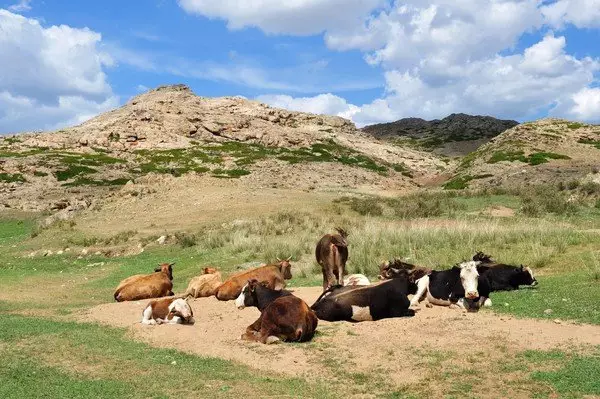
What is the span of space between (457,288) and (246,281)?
17.4ft

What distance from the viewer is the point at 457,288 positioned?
41.0 feet

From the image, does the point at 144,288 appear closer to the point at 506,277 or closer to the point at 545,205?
the point at 506,277

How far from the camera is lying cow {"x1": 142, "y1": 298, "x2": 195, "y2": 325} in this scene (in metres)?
12.4

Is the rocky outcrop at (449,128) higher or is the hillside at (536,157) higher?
the rocky outcrop at (449,128)

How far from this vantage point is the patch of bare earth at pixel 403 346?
832cm

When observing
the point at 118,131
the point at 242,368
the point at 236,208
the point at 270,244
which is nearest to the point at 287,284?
the point at 270,244

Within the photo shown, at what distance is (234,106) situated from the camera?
381 feet

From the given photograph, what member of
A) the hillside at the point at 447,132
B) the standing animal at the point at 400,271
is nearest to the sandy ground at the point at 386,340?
the standing animal at the point at 400,271

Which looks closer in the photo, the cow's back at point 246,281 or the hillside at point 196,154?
the cow's back at point 246,281

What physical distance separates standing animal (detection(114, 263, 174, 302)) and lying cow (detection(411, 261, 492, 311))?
731cm

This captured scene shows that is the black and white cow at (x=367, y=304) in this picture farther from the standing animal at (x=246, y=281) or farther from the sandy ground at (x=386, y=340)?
the standing animal at (x=246, y=281)

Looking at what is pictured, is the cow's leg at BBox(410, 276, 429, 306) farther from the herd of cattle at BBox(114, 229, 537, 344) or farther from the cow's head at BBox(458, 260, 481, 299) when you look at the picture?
the cow's head at BBox(458, 260, 481, 299)

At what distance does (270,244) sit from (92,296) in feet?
24.2

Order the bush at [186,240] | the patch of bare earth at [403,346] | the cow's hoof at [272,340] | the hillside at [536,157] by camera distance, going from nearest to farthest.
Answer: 1. the patch of bare earth at [403,346]
2. the cow's hoof at [272,340]
3. the bush at [186,240]
4. the hillside at [536,157]
